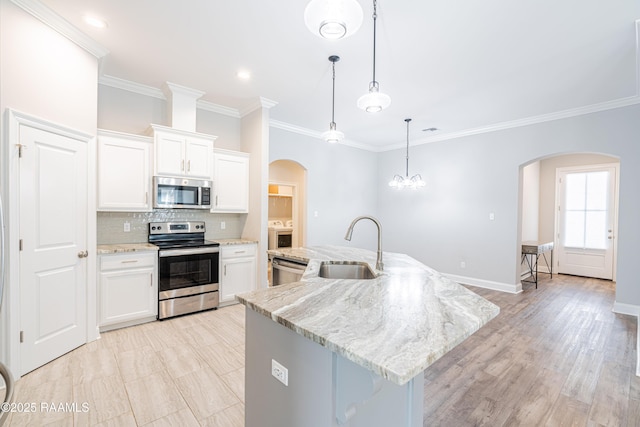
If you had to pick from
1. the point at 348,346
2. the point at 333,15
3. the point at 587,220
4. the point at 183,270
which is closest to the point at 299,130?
the point at 183,270

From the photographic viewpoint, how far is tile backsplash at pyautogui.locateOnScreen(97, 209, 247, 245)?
3430 mm

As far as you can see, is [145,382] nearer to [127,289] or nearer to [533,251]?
[127,289]

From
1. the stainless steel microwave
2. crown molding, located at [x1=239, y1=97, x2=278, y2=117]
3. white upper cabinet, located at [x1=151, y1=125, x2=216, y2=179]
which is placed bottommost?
the stainless steel microwave

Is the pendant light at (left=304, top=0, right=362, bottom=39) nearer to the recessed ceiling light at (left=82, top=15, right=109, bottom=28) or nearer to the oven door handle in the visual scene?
the recessed ceiling light at (left=82, top=15, right=109, bottom=28)

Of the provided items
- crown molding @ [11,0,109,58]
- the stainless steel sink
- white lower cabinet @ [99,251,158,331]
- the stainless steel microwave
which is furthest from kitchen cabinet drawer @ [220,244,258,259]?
crown molding @ [11,0,109,58]

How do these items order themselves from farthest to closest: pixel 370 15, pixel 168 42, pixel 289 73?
pixel 289 73
pixel 168 42
pixel 370 15

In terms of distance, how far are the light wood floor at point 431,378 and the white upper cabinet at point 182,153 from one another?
180 centimetres

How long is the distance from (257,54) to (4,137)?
6.88 feet

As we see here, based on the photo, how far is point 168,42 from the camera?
2.70 metres

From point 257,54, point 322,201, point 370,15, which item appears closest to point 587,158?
point 322,201

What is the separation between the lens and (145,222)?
3701mm

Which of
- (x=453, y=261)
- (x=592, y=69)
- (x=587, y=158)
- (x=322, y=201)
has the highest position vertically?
(x=592, y=69)

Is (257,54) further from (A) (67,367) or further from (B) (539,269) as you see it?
(B) (539,269)

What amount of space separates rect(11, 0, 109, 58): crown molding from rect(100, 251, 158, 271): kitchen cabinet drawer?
78.6 inches
